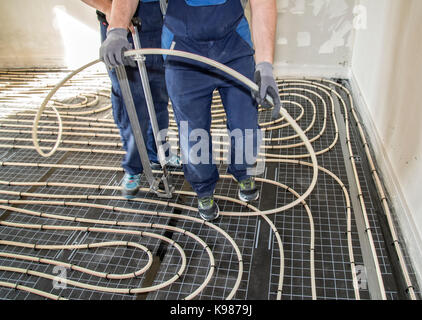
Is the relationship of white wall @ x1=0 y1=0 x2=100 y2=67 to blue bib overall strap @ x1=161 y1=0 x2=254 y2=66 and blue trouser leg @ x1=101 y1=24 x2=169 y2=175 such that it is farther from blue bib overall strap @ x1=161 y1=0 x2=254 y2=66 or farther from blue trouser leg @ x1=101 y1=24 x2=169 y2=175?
blue bib overall strap @ x1=161 y1=0 x2=254 y2=66

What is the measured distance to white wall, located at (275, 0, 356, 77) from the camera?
3.60 metres

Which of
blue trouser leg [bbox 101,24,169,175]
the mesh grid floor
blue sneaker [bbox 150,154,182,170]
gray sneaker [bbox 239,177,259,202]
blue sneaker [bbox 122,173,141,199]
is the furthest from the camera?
blue sneaker [bbox 150,154,182,170]

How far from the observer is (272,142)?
2973mm

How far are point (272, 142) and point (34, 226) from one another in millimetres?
1889

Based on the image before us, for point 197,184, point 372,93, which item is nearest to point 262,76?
point 197,184

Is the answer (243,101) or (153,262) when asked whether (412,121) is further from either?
(153,262)

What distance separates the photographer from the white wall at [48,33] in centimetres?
441

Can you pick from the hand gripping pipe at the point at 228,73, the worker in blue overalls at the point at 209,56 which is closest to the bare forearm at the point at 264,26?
the worker in blue overalls at the point at 209,56

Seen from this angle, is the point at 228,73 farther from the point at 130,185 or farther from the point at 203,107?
the point at 130,185

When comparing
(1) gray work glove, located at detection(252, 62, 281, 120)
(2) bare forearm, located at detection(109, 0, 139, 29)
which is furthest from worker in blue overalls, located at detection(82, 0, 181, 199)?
(1) gray work glove, located at detection(252, 62, 281, 120)

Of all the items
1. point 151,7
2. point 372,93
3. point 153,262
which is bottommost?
point 153,262

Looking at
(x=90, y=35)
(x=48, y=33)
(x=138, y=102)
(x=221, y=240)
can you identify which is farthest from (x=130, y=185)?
(x=48, y=33)

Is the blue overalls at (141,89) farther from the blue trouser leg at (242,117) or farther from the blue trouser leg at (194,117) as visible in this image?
the blue trouser leg at (242,117)

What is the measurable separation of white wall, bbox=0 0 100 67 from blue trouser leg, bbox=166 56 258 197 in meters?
3.03
